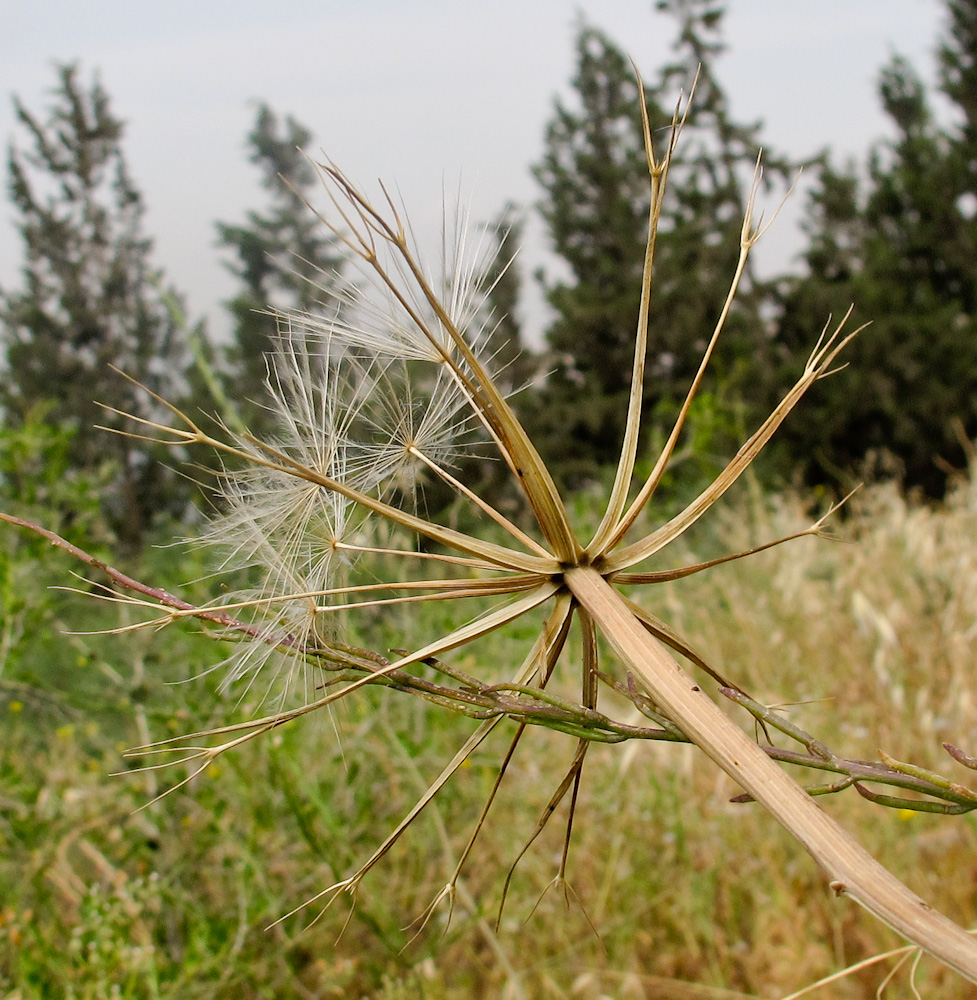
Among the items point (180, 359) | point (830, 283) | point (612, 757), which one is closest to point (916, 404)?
point (830, 283)

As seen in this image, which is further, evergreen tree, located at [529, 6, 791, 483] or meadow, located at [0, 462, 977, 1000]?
evergreen tree, located at [529, 6, 791, 483]

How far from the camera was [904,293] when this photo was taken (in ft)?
76.9

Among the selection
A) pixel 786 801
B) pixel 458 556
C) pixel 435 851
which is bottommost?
pixel 435 851

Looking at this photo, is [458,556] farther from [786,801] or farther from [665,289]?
[665,289]

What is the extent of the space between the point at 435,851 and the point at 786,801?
325 cm

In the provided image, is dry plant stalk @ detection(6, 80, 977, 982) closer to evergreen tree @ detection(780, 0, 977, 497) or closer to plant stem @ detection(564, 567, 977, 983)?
plant stem @ detection(564, 567, 977, 983)

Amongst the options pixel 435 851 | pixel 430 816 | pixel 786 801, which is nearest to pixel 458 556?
pixel 786 801

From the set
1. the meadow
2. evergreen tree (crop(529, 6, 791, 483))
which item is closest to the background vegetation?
the meadow

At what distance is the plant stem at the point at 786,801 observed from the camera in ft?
1.17

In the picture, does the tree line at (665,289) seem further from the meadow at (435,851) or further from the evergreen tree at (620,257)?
the meadow at (435,851)

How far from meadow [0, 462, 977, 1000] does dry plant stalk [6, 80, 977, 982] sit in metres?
1.50

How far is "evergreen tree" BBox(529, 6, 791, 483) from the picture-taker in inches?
875

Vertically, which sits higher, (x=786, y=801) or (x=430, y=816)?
(x=786, y=801)

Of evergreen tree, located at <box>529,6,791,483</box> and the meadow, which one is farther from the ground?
evergreen tree, located at <box>529,6,791,483</box>
